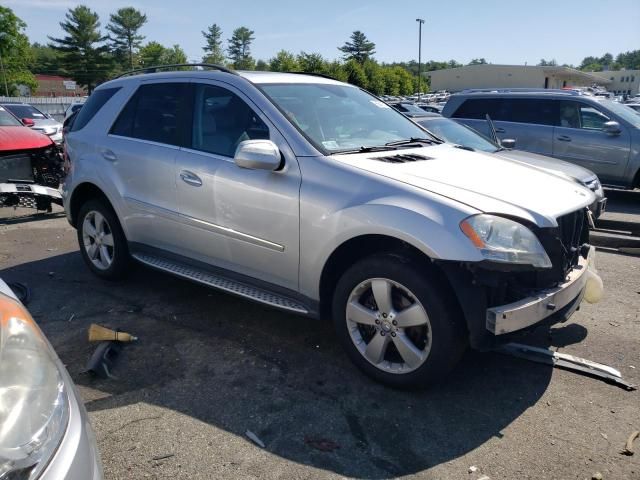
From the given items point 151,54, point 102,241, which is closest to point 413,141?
point 102,241

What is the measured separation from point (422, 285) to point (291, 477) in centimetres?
119

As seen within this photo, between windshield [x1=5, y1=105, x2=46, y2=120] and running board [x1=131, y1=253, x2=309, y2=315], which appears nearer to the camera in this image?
running board [x1=131, y1=253, x2=309, y2=315]

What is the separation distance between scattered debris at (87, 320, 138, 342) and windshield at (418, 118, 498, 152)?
5.40m

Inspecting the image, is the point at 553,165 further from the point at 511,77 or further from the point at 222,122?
the point at 511,77

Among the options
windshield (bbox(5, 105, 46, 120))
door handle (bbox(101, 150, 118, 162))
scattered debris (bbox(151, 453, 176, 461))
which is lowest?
scattered debris (bbox(151, 453, 176, 461))

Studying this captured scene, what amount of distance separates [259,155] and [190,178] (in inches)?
33.8

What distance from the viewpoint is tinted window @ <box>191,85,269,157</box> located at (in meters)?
3.78

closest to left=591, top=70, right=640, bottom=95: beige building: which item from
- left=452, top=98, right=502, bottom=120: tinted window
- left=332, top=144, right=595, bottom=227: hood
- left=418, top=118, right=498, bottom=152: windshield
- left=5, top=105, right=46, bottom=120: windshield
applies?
left=452, top=98, right=502, bottom=120: tinted window

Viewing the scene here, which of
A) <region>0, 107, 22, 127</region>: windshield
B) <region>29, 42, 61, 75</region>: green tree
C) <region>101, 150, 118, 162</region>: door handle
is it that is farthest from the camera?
<region>29, 42, 61, 75</region>: green tree

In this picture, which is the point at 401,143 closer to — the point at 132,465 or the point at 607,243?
the point at 132,465

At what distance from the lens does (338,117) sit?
3.97 m

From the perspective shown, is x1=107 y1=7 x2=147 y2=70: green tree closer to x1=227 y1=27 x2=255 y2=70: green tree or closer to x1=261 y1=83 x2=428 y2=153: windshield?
x1=227 y1=27 x2=255 y2=70: green tree

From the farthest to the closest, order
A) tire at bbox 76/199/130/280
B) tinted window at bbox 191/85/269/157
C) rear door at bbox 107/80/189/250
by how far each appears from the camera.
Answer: tire at bbox 76/199/130/280
rear door at bbox 107/80/189/250
tinted window at bbox 191/85/269/157

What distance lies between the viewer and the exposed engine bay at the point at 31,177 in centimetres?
792
